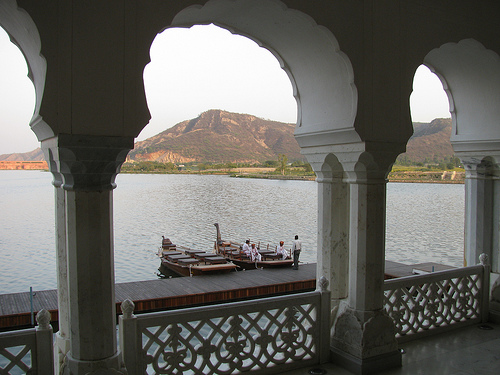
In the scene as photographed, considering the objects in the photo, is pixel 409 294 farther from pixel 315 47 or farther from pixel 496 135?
pixel 315 47

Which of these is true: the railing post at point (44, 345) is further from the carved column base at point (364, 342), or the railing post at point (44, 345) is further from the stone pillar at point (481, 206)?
the stone pillar at point (481, 206)

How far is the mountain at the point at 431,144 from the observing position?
2613 inches

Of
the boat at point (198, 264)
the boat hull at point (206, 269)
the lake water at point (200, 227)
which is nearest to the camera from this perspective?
the boat hull at point (206, 269)

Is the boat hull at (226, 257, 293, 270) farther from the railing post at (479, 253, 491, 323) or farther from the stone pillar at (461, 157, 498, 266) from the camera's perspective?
the railing post at (479, 253, 491, 323)

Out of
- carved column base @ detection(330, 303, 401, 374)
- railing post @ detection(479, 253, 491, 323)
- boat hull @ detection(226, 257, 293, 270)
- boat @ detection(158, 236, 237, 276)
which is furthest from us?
boat hull @ detection(226, 257, 293, 270)

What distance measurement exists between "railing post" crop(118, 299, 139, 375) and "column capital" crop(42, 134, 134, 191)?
0.90 meters

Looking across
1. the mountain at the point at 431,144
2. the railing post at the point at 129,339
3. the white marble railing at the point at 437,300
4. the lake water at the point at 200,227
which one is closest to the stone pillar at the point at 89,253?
the railing post at the point at 129,339

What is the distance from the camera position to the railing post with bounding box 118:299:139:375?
10.4ft

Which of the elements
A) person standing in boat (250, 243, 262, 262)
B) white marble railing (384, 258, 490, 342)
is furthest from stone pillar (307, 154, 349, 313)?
person standing in boat (250, 243, 262, 262)

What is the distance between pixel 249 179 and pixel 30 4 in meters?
83.1

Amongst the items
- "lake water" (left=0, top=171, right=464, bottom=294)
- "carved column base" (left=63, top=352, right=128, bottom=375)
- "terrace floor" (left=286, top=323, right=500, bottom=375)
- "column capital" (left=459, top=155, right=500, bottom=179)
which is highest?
"column capital" (left=459, top=155, right=500, bottom=179)

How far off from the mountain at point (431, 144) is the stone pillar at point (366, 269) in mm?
65831

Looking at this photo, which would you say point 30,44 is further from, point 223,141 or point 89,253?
point 223,141

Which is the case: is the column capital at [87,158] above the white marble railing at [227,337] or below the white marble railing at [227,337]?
above
